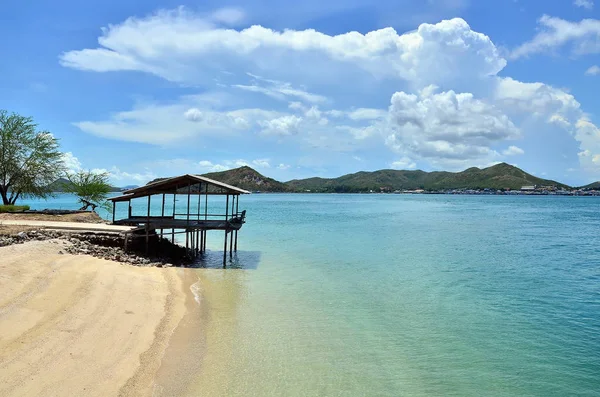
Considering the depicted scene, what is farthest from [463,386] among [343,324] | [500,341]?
[343,324]

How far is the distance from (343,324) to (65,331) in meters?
7.55

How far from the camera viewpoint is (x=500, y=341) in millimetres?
11789

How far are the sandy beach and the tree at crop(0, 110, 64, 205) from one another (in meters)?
20.2

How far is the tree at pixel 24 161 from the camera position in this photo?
32.9m

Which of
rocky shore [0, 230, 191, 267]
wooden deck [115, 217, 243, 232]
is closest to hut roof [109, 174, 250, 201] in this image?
wooden deck [115, 217, 243, 232]

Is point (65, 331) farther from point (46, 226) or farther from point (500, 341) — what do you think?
point (46, 226)

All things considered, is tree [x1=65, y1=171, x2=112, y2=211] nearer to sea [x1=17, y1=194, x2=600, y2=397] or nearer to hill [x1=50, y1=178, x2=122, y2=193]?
hill [x1=50, y1=178, x2=122, y2=193]

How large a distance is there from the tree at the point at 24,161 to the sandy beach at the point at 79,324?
20199 millimetres

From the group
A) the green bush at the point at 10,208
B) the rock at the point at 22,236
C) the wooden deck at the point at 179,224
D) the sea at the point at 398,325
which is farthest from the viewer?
the green bush at the point at 10,208

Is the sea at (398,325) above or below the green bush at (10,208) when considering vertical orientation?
below

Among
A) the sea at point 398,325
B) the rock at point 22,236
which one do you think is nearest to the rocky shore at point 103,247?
the rock at point 22,236

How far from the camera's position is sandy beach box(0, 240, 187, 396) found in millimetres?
7711

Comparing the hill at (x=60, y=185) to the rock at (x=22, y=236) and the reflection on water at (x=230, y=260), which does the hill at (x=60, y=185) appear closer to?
the rock at (x=22, y=236)

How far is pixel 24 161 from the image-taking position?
33.8 meters
